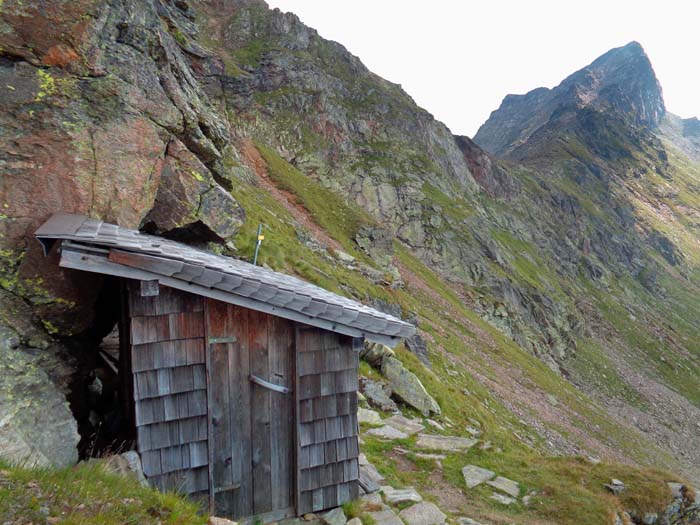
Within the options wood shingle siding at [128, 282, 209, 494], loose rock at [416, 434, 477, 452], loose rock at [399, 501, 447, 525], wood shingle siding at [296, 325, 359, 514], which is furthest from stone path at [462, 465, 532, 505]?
wood shingle siding at [128, 282, 209, 494]

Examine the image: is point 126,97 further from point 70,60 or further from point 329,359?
point 329,359

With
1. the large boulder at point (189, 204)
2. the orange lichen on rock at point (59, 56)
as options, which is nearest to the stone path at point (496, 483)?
the large boulder at point (189, 204)

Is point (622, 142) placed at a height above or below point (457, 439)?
above

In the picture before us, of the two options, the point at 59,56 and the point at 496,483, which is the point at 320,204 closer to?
the point at 496,483

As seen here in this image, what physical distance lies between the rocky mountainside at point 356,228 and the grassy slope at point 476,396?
0.41 feet

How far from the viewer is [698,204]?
152m

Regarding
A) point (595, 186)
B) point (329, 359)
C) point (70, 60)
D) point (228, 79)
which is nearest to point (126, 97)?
point (70, 60)

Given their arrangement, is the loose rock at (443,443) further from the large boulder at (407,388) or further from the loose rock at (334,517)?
the loose rock at (334,517)

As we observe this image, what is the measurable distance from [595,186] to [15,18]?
5258 inches

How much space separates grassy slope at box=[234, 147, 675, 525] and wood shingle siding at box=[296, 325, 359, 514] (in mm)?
2900

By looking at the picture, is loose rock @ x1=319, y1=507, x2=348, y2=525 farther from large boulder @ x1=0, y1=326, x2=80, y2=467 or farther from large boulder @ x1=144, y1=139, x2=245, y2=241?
large boulder @ x1=144, y1=139, x2=245, y2=241

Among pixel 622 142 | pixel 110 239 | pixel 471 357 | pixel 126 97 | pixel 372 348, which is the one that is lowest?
pixel 471 357

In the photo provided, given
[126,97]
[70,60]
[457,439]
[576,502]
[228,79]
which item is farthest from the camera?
[228,79]

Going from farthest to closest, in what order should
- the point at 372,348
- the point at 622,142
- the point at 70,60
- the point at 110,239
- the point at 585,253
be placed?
the point at 622,142, the point at 585,253, the point at 372,348, the point at 70,60, the point at 110,239
